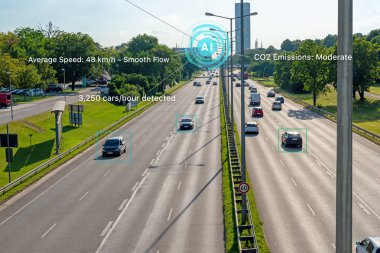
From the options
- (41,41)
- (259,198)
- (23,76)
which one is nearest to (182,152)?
(259,198)

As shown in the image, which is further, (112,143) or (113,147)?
(112,143)

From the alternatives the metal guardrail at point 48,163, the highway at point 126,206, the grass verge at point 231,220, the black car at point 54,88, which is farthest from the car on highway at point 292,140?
the black car at point 54,88

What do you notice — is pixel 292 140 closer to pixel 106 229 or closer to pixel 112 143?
pixel 112 143

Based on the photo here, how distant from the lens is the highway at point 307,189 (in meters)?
22.8

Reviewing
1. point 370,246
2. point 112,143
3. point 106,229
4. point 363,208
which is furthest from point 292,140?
point 370,246

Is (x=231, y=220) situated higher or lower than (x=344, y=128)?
lower

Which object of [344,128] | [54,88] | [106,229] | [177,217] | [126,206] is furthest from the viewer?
[54,88]

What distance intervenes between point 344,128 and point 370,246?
37.8ft

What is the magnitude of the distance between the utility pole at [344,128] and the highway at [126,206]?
45.4ft

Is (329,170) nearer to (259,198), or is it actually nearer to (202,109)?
(259,198)

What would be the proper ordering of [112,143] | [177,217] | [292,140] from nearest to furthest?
[177,217], [112,143], [292,140]

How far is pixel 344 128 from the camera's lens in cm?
800
